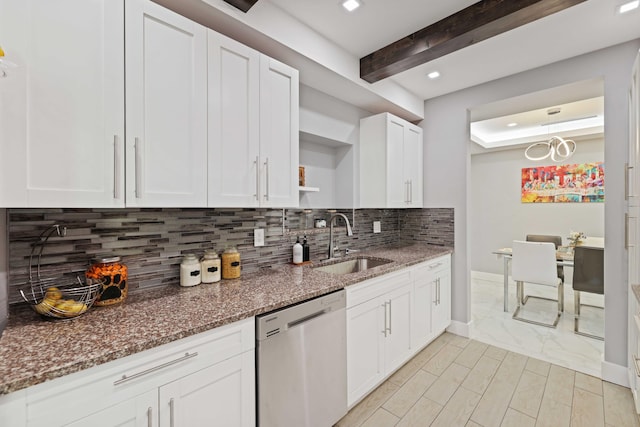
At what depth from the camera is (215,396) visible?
116cm

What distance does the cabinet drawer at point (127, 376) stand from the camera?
2.69ft

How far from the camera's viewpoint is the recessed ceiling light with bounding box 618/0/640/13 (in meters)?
1.71

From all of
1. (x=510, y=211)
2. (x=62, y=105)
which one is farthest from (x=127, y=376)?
(x=510, y=211)

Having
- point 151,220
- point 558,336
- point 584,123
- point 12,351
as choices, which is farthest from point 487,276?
point 12,351

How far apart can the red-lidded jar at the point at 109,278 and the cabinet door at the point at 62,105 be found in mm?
337

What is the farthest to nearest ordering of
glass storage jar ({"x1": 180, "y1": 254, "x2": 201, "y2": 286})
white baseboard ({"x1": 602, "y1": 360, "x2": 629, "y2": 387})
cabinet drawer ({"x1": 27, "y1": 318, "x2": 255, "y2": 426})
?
white baseboard ({"x1": 602, "y1": 360, "x2": 629, "y2": 387}) → glass storage jar ({"x1": 180, "y1": 254, "x2": 201, "y2": 286}) → cabinet drawer ({"x1": 27, "y1": 318, "x2": 255, "y2": 426})

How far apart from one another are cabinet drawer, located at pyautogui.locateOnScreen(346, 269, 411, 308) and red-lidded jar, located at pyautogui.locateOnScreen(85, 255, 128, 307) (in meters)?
1.22

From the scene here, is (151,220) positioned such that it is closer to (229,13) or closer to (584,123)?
(229,13)

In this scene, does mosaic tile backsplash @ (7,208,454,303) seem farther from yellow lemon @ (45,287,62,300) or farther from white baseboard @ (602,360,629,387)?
white baseboard @ (602,360,629,387)

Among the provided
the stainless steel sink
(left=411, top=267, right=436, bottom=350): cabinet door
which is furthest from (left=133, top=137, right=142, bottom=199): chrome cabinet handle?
(left=411, top=267, right=436, bottom=350): cabinet door

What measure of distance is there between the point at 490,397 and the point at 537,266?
79.9 inches

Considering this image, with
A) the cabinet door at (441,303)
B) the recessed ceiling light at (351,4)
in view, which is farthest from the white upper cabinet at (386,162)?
the recessed ceiling light at (351,4)

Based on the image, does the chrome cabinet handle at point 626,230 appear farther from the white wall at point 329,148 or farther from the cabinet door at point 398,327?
the white wall at point 329,148

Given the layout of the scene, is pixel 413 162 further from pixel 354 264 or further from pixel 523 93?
pixel 354 264
